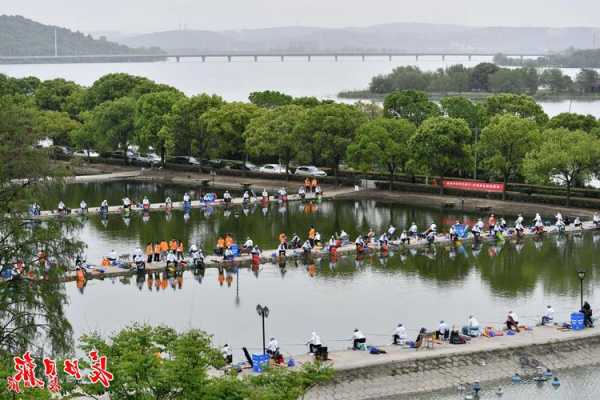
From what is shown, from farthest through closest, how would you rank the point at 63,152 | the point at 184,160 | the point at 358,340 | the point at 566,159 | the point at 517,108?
the point at 63,152 → the point at 184,160 → the point at 517,108 → the point at 566,159 → the point at 358,340

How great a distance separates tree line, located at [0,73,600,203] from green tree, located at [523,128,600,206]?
0.19 ft

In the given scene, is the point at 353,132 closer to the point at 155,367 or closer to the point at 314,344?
the point at 314,344

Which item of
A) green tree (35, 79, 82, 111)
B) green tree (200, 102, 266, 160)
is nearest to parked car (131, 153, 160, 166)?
green tree (200, 102, 266, 160)

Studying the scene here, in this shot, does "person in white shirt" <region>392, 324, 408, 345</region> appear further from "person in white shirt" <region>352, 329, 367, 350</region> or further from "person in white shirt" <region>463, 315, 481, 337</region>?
"person in white shirt" <region>463, 315, 481, 337</region>

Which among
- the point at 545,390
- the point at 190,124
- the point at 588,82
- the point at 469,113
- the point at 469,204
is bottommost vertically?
the point at 545,390

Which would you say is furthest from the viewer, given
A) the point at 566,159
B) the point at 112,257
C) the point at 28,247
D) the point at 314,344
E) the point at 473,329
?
the point at 566,159

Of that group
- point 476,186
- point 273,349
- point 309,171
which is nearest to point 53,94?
point 309,171

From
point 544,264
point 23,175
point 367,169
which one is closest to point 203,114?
point 367,169

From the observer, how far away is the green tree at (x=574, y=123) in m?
73.2

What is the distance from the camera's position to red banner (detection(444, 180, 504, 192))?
223 ft

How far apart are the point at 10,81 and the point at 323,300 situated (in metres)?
80.1

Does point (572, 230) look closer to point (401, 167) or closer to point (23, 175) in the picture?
point (401, 167)

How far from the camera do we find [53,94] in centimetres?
10494

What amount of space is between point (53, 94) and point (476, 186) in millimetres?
50560
